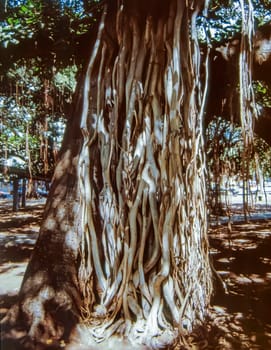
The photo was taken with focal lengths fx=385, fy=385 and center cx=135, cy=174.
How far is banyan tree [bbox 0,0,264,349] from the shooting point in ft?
7.94

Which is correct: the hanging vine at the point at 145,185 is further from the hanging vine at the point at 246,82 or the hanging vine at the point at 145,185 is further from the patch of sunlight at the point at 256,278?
the patch of sunlight at the point at 256,278

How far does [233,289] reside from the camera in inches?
146

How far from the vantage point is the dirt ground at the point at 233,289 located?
8.45ft

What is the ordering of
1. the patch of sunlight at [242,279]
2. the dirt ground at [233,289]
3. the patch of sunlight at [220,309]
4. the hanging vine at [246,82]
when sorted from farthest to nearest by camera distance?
the patch of sunlight at [242,279] → the patch of sunlight at [220,309] → the dirt ground at [233,289] → the hanging vine at [246,82]

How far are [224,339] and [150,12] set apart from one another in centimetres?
226

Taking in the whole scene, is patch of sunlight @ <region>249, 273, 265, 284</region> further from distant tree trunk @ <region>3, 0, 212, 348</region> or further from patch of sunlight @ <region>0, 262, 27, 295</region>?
patch of sunlight @ <region>0, 262, 27, 295</region>

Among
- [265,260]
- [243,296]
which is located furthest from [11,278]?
[265,260]

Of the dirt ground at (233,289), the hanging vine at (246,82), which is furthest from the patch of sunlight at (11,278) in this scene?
the hanging vine at (246,82)

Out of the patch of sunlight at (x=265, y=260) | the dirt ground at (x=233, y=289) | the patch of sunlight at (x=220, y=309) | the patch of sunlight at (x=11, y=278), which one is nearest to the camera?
the dirt ground at (x=233, y=289)

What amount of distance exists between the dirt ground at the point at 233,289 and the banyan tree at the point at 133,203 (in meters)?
0.23

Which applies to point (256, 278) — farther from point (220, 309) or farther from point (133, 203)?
point (133, 203)

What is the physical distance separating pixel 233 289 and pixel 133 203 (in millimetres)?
1797

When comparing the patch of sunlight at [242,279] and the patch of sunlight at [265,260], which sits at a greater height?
the patch of sunlight at [265,260]

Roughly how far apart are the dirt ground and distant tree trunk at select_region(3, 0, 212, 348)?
0.25 meters
